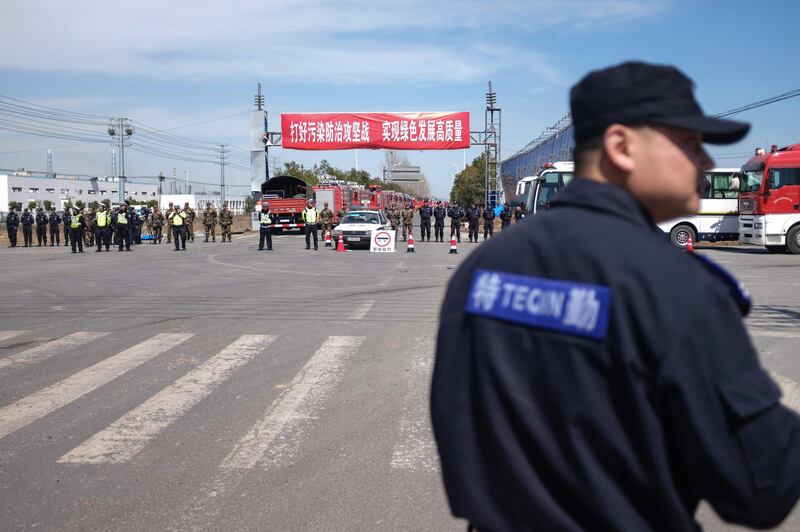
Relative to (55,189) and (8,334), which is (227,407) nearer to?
(8,334)

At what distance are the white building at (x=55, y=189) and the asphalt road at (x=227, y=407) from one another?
99400 millimetres

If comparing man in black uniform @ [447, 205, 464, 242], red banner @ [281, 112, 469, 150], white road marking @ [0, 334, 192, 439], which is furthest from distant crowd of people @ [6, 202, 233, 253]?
white road marking @ [0, 334, 192, 439]

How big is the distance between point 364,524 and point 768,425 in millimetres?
2998

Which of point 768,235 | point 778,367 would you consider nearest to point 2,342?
point 778,367

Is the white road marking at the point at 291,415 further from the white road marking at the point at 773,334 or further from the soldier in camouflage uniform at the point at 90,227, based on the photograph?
the soldier in camouflage uniform at the point at 90,227

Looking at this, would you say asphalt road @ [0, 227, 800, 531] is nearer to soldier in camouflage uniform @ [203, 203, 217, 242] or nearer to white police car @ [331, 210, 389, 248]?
white police car @ [331, 210, 389, 248]

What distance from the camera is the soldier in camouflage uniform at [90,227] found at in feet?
105

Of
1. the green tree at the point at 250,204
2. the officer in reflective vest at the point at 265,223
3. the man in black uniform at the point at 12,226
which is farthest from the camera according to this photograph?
the green tree at the point at 250,204

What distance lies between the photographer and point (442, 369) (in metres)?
1.82

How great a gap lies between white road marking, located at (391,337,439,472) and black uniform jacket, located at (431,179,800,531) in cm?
348

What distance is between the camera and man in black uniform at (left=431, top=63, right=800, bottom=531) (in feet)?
4.98

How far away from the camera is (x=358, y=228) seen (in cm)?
2914

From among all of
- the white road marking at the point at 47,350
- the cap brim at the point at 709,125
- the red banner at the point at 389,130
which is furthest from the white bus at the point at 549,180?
the cap brim at the point at 709,125

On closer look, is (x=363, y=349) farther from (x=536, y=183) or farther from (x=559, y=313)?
(x=536, y=183)
